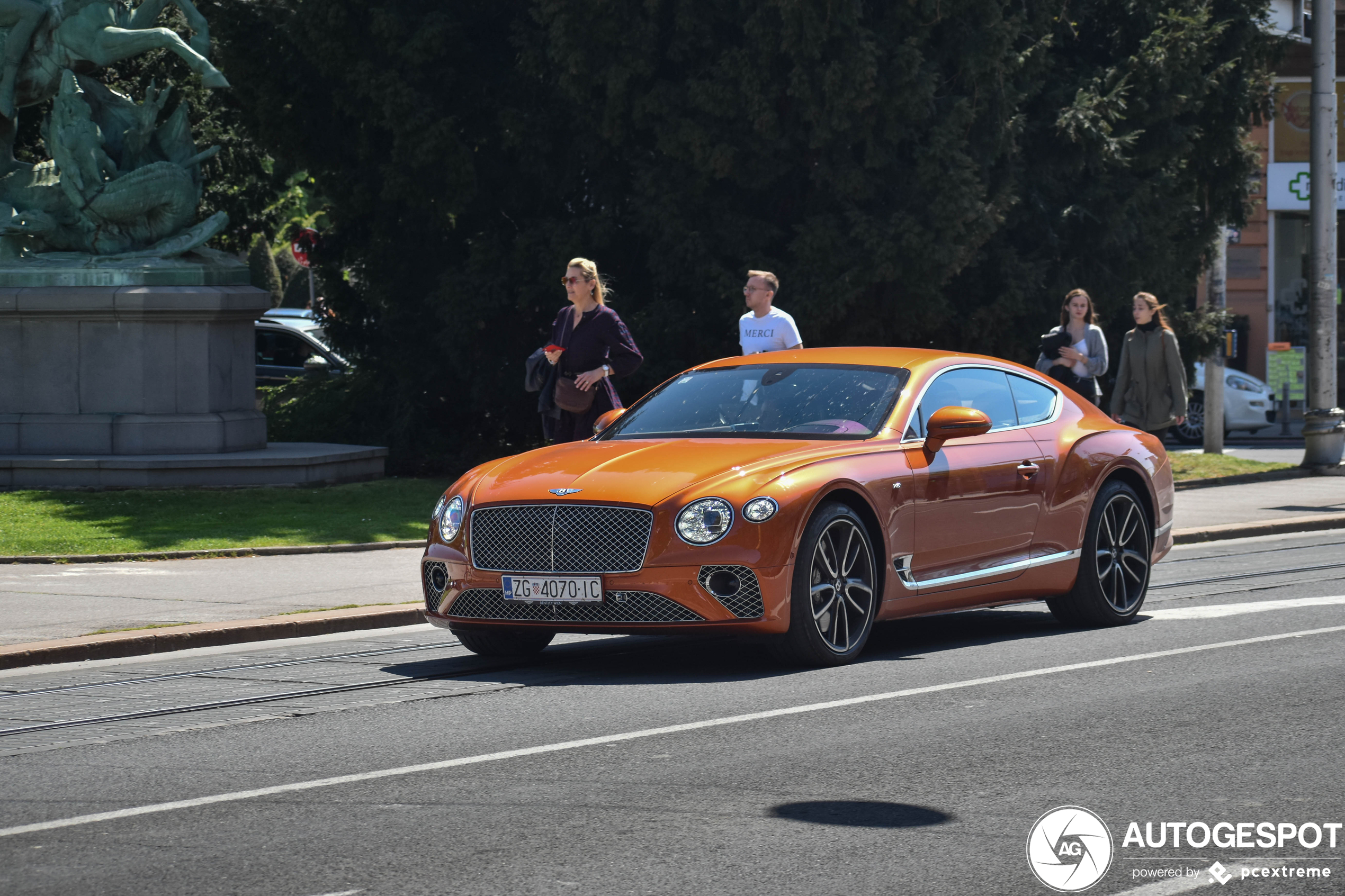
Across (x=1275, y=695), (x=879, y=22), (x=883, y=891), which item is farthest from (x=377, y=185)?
(x=883, y=891)

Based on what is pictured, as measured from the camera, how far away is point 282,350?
30.0m

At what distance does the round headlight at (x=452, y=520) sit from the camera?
905 cm

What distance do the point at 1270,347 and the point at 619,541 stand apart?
23.5m

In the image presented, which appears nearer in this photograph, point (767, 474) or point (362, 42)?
point (767, 474)

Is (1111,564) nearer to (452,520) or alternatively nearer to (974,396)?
(974,396)

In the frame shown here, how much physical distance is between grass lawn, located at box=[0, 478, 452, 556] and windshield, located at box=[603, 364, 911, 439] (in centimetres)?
505

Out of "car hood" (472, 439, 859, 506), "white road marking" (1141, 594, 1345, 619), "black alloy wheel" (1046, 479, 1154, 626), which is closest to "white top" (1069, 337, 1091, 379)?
"white road marking" (1141, 594, 1345, 619)

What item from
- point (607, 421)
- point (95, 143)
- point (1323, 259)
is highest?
point (95, 143)

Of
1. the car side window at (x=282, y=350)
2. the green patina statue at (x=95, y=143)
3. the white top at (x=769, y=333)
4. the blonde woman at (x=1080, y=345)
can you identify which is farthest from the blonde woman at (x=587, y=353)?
the car side window at (x=282, y=350)

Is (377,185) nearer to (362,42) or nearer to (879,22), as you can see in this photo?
(362,42)

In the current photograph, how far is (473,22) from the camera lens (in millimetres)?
22125

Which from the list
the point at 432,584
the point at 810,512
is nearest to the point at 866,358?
the point at 810,512

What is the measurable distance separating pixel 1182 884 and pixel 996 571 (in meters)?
4.75

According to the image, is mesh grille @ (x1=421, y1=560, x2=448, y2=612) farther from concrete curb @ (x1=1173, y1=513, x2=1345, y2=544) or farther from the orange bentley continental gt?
concrete curb @ (x1=1173, y1=513, x2=1345, y2=544)
